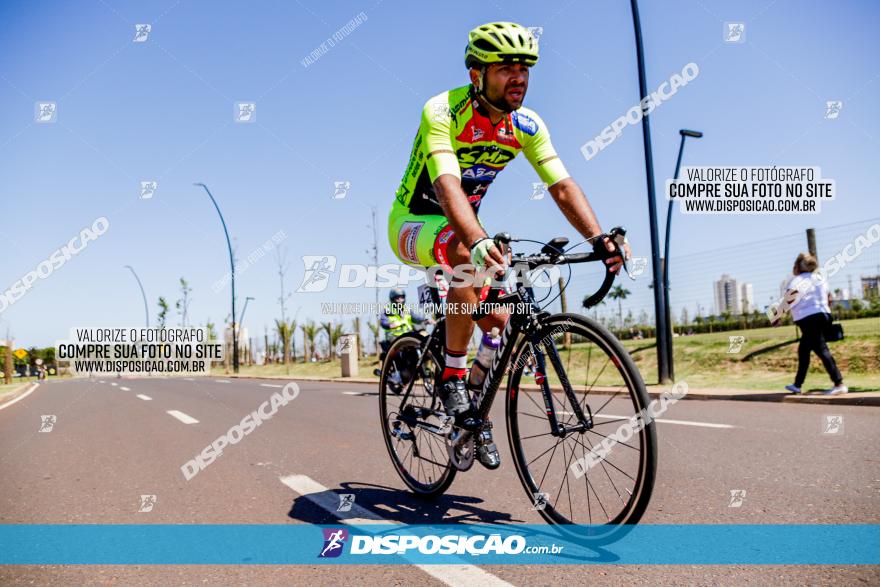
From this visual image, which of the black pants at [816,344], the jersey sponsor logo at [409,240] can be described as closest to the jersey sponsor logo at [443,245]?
the jersey sponsor logo at [409,240]

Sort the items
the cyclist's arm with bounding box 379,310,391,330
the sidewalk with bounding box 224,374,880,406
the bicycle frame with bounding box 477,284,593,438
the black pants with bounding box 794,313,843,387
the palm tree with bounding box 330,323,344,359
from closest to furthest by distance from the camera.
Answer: the bicycle frame with bounding box 477,284,593,438, the sidewalk with bounding box 224,374,880,406, the black pants with bounding box 794,313,843,387, the cyclist's arm with bounding box 379,310,391,330, the palm tree with bounding box 330,323,344,359

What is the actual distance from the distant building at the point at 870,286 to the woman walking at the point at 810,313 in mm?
5121

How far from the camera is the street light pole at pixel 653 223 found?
11.4 metres

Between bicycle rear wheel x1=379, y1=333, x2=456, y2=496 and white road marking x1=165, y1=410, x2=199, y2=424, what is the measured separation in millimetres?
4900

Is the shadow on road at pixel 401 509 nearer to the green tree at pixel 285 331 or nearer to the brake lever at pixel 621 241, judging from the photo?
the brake lever at pixel 621 241

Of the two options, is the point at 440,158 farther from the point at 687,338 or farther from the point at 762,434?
the point at 687,338

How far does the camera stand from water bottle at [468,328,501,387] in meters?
3.03

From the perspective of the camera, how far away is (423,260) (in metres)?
3.35

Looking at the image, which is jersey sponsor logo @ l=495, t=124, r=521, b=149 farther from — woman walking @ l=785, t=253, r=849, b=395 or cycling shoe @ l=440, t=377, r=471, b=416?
woman walking @ l=785, t=253, r=849, b=395

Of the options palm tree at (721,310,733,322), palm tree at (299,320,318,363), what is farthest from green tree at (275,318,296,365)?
palm tree at (721,310,733,322)

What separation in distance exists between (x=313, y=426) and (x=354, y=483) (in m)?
3.15

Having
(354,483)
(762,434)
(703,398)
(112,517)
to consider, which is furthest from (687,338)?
(112,517)

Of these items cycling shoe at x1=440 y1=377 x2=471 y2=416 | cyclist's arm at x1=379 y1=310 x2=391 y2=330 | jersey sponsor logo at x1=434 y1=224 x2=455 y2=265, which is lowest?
cycling shoe at x1=440 y1=377 x2=471 y2=416

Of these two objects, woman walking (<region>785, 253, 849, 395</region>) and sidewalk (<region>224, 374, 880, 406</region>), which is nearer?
sidewalk (<region>224, 374, 880, 406</region>)
